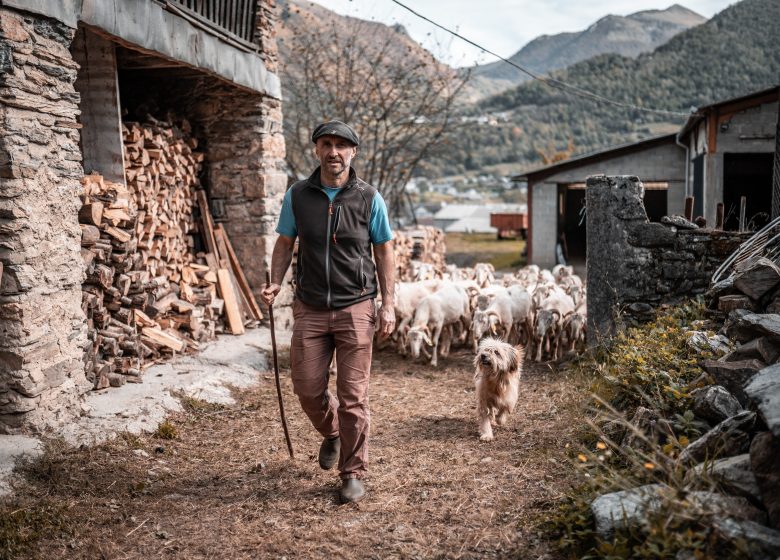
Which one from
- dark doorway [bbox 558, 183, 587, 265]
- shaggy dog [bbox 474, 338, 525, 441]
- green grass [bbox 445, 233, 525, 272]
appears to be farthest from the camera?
dark doorway [bbox 558, 183, 587, 265]

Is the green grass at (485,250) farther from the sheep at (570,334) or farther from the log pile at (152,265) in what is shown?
the log pile at (152,265)

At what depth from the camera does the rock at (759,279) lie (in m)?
5.43

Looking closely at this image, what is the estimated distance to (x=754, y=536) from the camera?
2922 millimetres

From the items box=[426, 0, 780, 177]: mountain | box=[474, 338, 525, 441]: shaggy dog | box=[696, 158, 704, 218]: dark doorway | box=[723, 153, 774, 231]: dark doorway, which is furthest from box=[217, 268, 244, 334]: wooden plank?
box=[426, 0, 780, 177]: mountain

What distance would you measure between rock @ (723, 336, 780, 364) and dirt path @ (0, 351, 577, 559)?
1.44 metres

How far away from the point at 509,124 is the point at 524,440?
64.6m

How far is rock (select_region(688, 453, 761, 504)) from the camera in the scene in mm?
3250

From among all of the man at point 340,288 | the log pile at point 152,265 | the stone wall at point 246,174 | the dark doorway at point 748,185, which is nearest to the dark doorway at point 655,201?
the dark doorway at point 748,185

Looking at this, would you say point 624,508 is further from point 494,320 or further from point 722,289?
point 494,320

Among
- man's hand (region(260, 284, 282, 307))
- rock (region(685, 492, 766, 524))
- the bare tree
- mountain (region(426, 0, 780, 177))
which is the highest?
mountain (region(426, 0, 780, 177))

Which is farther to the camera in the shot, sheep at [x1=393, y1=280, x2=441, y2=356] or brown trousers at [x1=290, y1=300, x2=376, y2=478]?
sheep at [x1=393, y1=280, x2=441, y2=356]

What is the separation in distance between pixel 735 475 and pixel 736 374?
106 cm

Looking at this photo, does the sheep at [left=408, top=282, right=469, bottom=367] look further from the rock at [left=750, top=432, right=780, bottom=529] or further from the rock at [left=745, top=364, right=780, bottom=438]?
the rock at [left=750, top=432, right=780, bottom=529]

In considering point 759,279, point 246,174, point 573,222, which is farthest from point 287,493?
point 573,222
